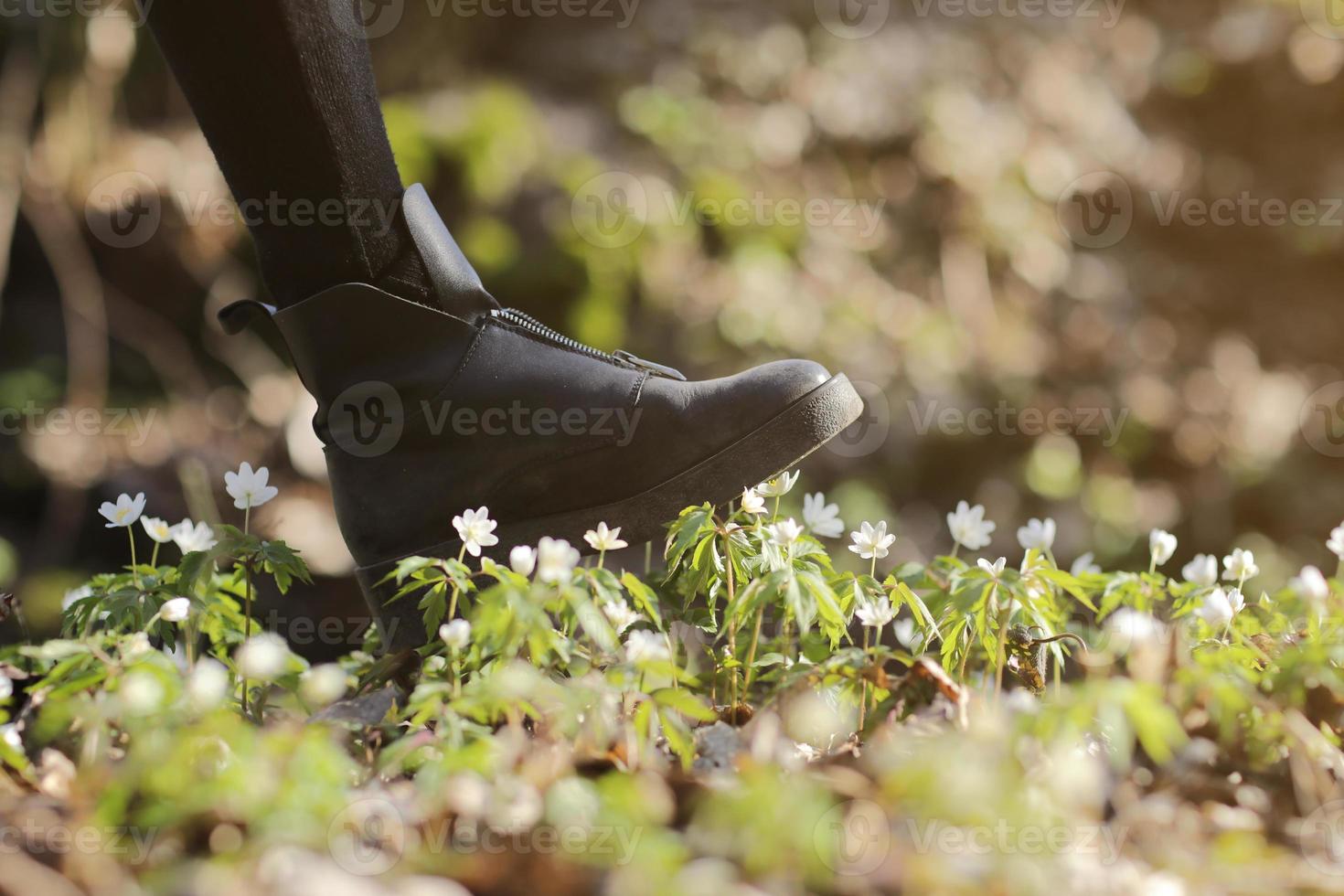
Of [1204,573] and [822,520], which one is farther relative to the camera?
[822,520]

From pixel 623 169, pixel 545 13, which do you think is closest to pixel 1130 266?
pixel 623 169

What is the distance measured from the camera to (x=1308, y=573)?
39.6 inches
